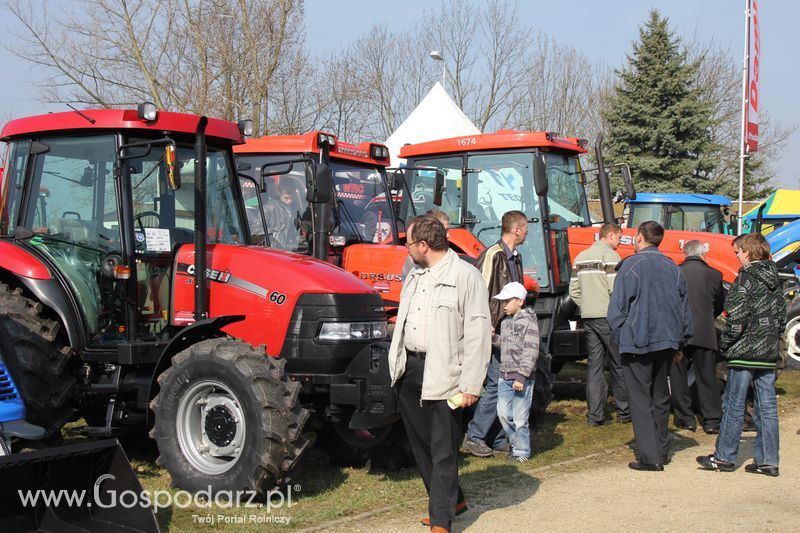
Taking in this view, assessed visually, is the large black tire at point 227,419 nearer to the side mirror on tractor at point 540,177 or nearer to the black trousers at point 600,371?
the black trousers at point 600,371

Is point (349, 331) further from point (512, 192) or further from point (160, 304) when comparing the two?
point (512, 192)

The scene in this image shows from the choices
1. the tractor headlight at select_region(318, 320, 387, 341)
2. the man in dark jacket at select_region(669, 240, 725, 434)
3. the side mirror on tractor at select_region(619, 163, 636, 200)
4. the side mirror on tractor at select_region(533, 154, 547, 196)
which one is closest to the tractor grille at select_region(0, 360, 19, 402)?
the tractor headlight at select_region(318, 320, 387, 341)

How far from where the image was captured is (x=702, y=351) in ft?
31.4

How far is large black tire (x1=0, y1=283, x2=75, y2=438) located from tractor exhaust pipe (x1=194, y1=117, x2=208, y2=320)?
105cm

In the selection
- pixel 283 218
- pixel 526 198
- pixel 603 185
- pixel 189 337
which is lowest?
pixel 189 337

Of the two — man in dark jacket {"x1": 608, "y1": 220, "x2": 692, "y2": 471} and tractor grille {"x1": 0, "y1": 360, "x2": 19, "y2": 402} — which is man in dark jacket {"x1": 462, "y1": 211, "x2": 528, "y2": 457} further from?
tractor grille {"x1": 0, "y1": 360, "x2": 19, "y2": 402}

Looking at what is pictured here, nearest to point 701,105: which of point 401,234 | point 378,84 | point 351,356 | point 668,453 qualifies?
point 378,84

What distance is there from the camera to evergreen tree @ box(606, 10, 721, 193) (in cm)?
3097

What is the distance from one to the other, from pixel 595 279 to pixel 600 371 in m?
0.97

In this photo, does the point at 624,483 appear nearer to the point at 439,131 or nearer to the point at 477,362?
the point at 477,362

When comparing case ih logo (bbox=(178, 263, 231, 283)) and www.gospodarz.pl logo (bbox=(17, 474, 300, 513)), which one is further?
case ih logo (bbox=(178, 263, 231, 283))

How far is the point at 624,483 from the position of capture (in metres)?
6.93

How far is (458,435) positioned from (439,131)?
57.8ft

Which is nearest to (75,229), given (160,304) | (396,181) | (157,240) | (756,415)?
(157,240)
